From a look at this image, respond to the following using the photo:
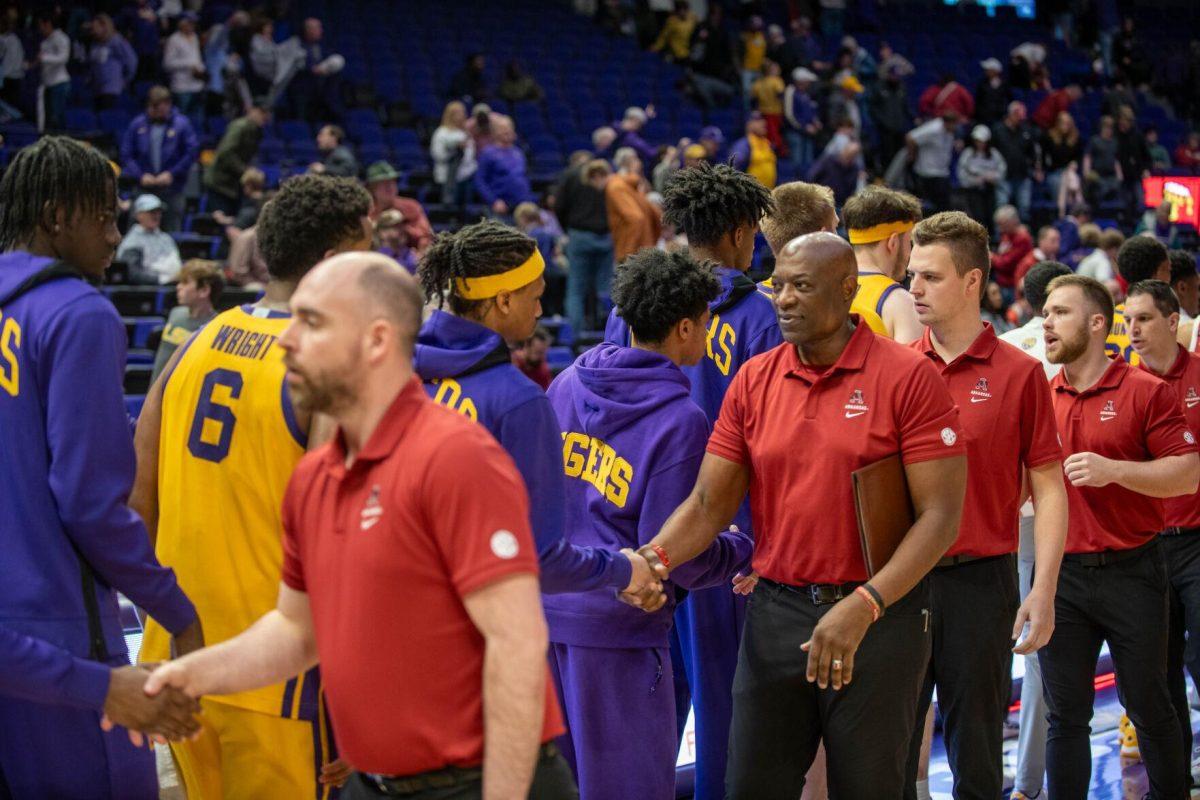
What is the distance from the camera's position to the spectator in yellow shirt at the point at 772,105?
18.5m

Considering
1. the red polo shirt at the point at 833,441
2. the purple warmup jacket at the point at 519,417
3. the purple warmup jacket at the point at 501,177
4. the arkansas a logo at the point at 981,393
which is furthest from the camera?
the purple warmup jacket at the point at 501,177

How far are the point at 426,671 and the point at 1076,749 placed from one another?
3.28 meters

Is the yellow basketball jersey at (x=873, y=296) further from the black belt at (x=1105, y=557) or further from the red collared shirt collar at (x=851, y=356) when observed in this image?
the red collared shirt collar at (x=851, y=356)

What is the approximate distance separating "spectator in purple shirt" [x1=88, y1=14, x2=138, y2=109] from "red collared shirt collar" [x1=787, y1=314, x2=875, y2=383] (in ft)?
40.2

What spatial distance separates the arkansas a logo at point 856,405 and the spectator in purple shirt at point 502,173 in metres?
10.8

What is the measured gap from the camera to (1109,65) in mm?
24250

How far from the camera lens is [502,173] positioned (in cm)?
1432

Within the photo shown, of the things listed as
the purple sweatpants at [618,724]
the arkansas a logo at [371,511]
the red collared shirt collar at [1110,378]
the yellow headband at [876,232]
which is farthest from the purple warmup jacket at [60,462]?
the red collared shirt collar at [1110,378]

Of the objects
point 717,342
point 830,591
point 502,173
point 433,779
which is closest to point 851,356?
point 830,591

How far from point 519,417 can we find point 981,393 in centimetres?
174

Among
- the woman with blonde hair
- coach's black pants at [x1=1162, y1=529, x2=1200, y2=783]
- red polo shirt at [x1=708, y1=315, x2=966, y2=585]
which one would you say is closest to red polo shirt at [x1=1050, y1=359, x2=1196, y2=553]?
coach's black pants at [x1=1162, y1=529, x2=1200, y2=783]

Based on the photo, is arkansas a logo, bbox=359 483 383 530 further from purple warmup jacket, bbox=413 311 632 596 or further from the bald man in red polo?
the bald man in red polo

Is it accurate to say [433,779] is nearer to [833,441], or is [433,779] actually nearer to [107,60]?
[833,441]

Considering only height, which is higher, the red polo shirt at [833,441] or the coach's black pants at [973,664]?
the red polo shirt at [833,441]
